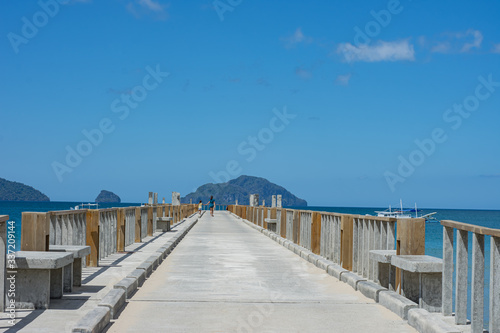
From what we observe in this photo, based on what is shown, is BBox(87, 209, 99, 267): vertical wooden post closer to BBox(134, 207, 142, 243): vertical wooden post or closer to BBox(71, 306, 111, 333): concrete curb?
BBox(71, 306, 111, 333): concrete curb

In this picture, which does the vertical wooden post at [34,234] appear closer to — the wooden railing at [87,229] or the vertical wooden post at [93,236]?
the wooden railing at [87,229]

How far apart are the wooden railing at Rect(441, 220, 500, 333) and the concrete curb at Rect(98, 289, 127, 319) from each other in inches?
157

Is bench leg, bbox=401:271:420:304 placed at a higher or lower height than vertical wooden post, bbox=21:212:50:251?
lower

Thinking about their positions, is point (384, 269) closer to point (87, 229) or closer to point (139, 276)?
point (139, 276)

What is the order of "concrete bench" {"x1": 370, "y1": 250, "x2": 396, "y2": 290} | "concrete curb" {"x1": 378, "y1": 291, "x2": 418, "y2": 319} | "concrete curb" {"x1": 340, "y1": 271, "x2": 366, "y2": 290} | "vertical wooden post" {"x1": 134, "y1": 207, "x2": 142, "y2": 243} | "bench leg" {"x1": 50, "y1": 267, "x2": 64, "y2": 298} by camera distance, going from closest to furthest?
1. "concrete curb" {"x1": 378, "y1": 291, "x2": 418, "y2": 319}
2. "bench leg" {"x1": 50, "y1": 267, "x2": 64, "y2": 298}
3. "concrete bench" {"x1": 370, "y1": 250, "x2": 396, "y2": 290}
4. "concrete curb" {"x1": 340, "y1": 271, "x2": 366, "y2": 290}
5. "vertical wooden post" {"x1": 134, "y1": 207, "x2": 142, "y2": 243}

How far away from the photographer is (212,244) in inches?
818

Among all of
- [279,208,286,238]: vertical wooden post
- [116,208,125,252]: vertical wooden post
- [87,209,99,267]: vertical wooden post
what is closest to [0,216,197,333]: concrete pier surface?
[87,209,99,267]: vertical wooden post

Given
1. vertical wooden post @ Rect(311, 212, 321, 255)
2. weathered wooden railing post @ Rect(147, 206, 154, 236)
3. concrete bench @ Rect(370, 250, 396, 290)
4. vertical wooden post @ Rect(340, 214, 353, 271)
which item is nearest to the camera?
concrete bench @ Rect(370, 250, 396, 290)

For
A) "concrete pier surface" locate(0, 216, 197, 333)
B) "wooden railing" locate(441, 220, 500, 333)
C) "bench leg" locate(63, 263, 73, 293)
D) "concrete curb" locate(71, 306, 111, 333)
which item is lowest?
"concrete pier surface" locate(0, 216, 197, 333)

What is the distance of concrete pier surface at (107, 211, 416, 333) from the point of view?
7211 millimetres

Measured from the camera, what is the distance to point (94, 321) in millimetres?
6520

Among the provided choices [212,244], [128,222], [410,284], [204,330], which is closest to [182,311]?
[204,330]

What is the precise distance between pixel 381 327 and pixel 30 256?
4304 mm

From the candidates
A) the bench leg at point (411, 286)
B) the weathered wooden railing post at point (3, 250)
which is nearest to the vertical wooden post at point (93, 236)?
the weathered wooden railing post at point (3, 250)
